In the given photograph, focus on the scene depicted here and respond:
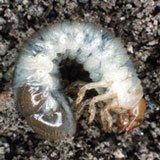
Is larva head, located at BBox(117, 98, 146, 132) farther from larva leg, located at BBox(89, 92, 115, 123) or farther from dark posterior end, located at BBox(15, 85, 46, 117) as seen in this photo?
dark posterior end, located at BBox(15, 85, 46, 117)

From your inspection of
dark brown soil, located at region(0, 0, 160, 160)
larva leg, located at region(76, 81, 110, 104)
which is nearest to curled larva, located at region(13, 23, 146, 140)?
larva leg, located at region(76, 81, 110, 104)

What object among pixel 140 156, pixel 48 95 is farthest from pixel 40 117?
pixel 140 156

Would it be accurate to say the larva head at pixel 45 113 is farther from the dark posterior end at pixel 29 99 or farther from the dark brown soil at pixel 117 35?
the dark brown soil at pixel 117 35

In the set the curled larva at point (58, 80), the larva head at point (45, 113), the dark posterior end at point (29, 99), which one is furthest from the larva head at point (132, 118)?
the dark posterior end at point (29, 99)

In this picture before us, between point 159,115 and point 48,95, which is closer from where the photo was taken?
point 48,95

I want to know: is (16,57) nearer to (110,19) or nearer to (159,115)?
(110,19)

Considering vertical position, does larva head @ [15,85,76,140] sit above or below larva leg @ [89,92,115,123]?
above
